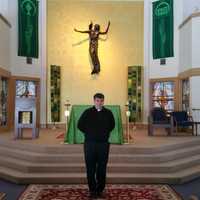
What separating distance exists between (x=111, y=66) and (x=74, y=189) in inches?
298

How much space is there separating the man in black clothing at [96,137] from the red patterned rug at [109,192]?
1.49ft

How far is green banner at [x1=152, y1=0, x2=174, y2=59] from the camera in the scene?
11.8m

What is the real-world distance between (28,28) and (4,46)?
4.46ft

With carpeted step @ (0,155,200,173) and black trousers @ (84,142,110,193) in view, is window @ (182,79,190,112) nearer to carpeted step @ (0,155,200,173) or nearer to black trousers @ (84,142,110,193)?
carpeted step @ (0,155,200,173)

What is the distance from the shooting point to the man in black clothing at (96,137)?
4895 millimetres

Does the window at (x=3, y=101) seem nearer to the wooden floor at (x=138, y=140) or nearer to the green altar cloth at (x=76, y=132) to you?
the wooden floor at (x=138, y=140)

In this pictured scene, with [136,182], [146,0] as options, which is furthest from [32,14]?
[136,182]

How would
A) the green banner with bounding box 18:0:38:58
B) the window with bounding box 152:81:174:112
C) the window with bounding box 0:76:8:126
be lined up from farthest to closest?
the window with bounding box 152:81:174:112 < the green banner with bounding box 18:0:38:58 < the window with bounding box 0:76:8:126

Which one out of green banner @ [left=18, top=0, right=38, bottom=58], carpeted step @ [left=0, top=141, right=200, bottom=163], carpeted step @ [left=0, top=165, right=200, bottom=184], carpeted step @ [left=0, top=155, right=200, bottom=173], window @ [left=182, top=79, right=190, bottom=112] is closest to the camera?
carpeted step @ [left=0, top=165, right=200, bottom=184]

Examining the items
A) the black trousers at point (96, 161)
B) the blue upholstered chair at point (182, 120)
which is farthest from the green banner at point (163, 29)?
the black trousers at point (96, 161)

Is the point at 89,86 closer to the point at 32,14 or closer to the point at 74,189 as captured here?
the point at 32,14

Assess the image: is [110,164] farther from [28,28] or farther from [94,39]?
[28,28]

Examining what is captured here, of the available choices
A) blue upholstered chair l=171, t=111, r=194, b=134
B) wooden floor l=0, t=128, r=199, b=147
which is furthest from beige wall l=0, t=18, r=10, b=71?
blue upholstered chair l=171, t=111, r=194, b=134

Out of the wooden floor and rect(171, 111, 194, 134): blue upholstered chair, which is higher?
rect(171, 111, 194, 134): blue upholstered chair
